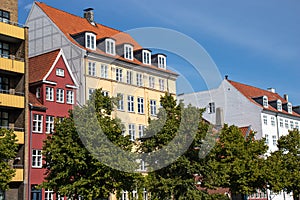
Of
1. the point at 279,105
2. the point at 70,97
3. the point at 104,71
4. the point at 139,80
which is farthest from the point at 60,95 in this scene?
the point at 279,105

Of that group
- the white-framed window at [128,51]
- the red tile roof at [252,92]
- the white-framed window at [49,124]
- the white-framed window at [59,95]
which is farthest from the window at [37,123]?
the red tile roof at [252,92]

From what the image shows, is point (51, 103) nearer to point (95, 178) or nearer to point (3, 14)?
point (3, 14)

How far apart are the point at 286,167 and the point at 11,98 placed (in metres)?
30.2

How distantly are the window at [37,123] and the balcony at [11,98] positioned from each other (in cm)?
189

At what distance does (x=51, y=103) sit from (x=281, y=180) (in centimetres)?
2461

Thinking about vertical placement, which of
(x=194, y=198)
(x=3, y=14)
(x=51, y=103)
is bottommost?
(x=194, y=198)

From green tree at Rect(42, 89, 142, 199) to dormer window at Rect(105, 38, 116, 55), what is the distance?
763 inches

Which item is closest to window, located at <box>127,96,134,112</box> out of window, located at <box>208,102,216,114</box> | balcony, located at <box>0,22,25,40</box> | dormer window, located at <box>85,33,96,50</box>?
dormer window, located at <box>85,33,96,50</box>

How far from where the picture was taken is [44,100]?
4381 cm

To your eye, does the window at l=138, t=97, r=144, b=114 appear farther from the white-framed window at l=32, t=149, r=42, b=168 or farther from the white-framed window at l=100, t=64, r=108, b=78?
the white-framed window at l=32, t=149, r=42, b=168

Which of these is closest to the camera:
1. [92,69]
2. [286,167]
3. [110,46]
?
[92,69]

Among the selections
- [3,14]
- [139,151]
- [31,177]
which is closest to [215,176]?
[139,151]

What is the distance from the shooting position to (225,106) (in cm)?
7288

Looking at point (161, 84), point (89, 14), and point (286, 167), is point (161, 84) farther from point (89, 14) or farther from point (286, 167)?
point (286, 167)
